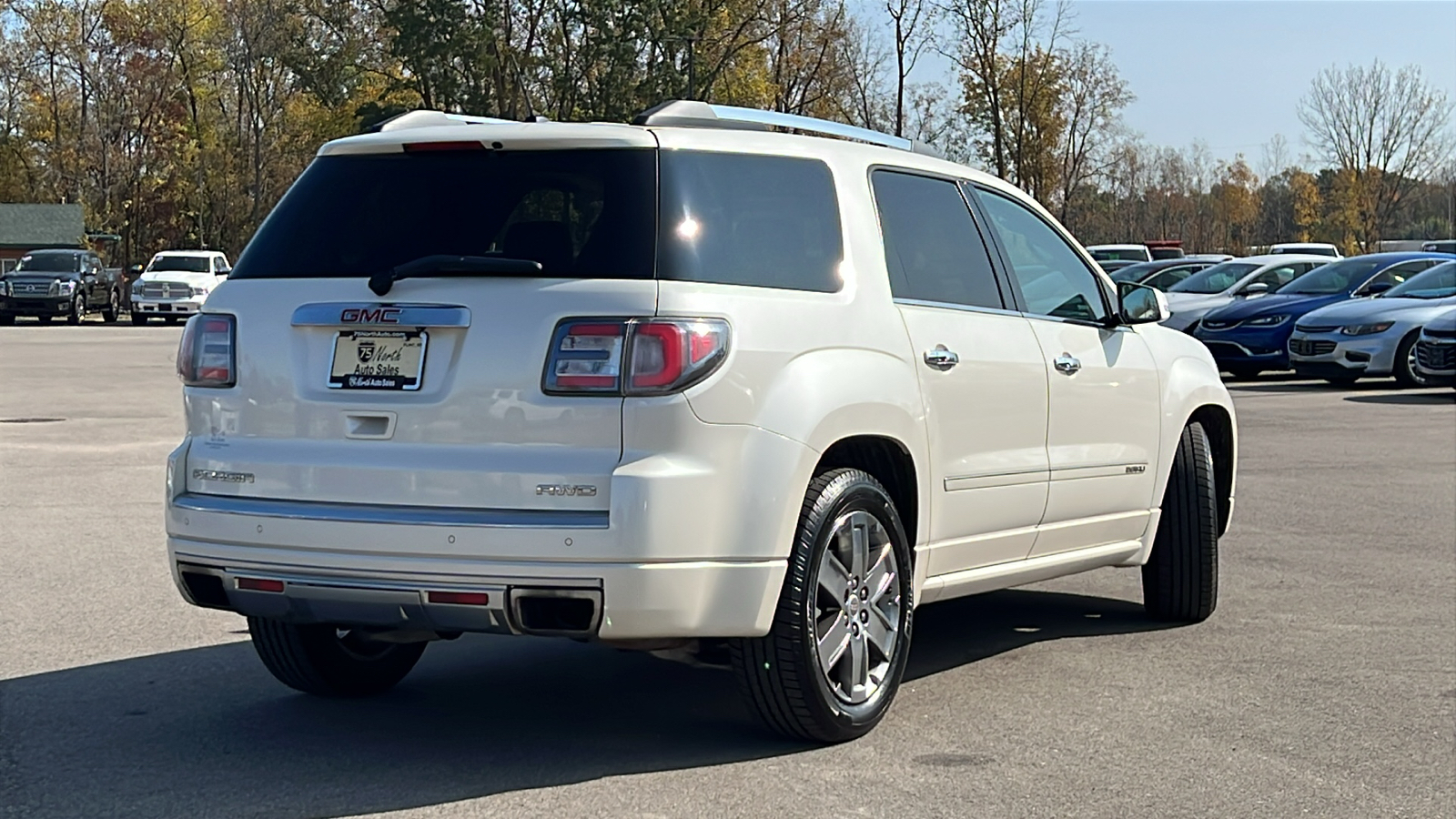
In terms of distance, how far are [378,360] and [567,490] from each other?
0.73 metres

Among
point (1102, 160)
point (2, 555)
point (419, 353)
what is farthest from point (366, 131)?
point (1102, 160)

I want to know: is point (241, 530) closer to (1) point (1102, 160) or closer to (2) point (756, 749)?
(2) point (756, 749)

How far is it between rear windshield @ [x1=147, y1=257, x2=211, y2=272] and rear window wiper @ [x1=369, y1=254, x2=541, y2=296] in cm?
4291

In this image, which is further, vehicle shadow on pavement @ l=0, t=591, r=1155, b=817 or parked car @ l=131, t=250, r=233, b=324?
parked car @ l=131, t=250, r=233, b=324

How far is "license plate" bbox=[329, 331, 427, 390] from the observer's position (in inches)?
198

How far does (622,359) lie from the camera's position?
4.84 metres

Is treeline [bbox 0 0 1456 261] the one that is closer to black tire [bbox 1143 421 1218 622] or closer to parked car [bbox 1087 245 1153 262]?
parked car [bbox 1087 245 1153 262]

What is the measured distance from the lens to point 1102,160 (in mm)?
63062

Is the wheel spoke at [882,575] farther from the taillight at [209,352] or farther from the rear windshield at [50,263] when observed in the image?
the rear windshield at [50,263]

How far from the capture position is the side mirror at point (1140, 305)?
7.21 metres

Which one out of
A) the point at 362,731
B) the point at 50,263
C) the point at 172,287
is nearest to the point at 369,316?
the point at 362,731

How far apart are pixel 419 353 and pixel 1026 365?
93.1 inches

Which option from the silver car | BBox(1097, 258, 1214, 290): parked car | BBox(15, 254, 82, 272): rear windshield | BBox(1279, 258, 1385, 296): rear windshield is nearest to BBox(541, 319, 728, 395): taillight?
the silver car

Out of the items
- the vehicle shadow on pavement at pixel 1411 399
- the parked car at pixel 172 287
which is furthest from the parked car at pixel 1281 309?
the parked car at pixel 172 287
